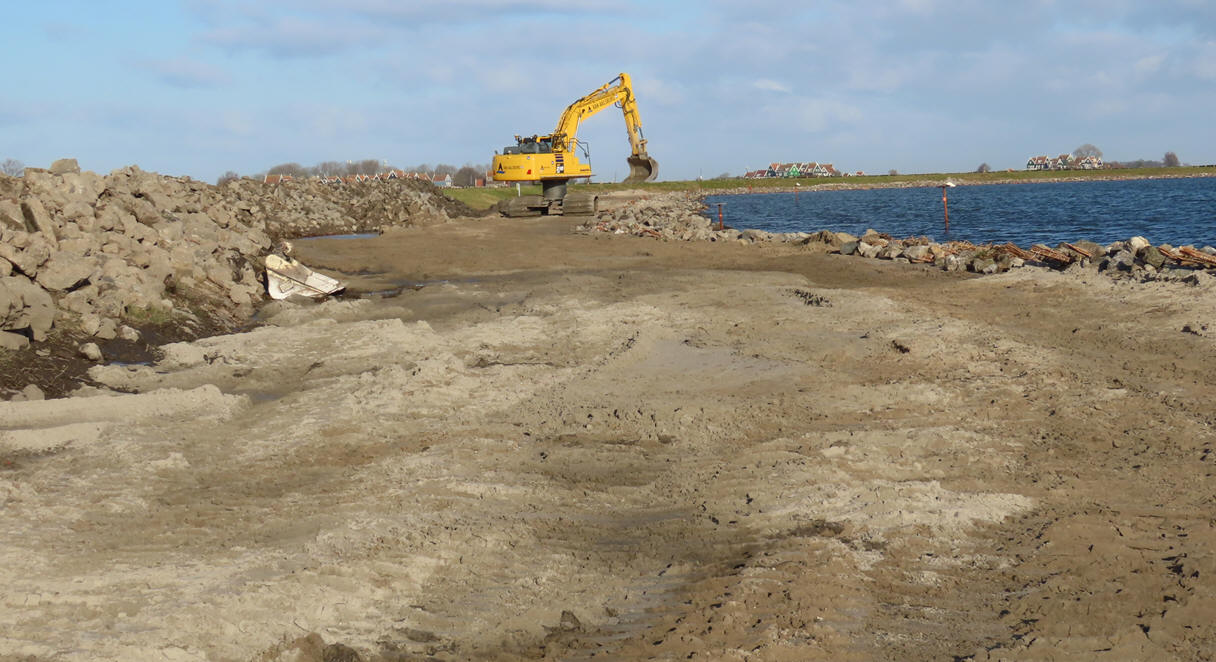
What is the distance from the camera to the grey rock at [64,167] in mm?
17844

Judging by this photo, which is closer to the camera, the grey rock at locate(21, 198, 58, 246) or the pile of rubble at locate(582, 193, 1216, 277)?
the grey rock at locate(21, 198, 58, 246)

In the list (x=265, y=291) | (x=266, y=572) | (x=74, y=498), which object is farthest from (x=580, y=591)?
(x=265, y=291)

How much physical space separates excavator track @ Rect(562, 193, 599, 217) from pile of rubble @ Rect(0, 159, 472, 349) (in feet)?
57.2

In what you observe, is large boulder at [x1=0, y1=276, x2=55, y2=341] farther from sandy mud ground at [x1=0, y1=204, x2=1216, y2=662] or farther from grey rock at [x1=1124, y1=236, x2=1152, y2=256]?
grey rock at [x1=1124, y1=236, x2=1152, y2=256]

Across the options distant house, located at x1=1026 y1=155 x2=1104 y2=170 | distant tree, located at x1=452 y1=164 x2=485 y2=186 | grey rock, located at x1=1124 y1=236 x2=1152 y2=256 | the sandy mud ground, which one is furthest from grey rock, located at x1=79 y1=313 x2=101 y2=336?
distant house, located at x1=1026 y1=155 x2=1104 y2=170

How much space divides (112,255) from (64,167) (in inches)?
182

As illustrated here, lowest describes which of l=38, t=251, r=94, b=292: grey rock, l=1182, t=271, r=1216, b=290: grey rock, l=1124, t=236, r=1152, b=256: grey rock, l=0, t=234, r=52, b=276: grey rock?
l=1182, t=271, r=1216, b=290: grey rock

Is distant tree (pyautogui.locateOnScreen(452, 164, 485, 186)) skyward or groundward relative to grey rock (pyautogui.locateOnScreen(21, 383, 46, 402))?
skyward

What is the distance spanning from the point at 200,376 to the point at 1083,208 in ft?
155

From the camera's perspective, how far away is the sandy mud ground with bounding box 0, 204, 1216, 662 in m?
4.84

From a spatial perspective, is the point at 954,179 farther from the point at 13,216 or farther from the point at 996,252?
the point at 13,216

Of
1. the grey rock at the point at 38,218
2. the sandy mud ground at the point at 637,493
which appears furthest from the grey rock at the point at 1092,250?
the grey rock at the point at 38,218

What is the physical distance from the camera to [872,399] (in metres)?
9.07

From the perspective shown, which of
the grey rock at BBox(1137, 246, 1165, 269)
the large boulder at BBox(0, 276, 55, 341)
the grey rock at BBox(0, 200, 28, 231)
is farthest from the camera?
the grey rock at BBox(1137, 246, 1165, 269)
